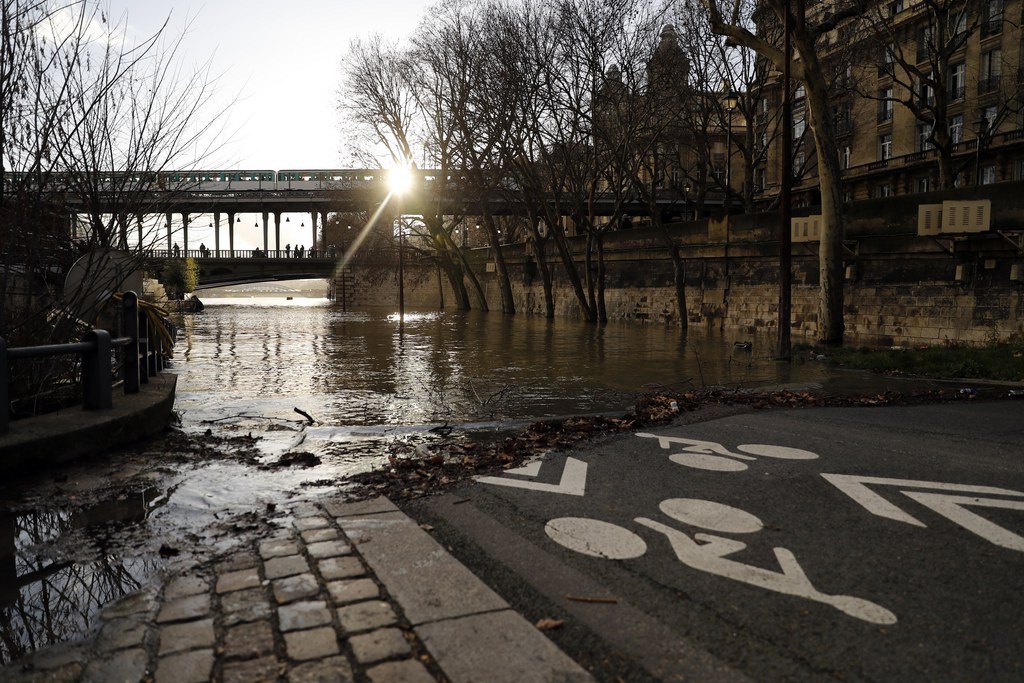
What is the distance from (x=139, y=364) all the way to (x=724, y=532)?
6499 millimetres

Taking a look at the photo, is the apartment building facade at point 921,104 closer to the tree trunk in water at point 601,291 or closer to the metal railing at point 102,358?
the tree trunk in water at point 601,291

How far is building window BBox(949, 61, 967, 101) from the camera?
42.8 metres

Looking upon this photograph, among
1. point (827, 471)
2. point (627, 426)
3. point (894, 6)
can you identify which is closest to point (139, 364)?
point (627, 426)

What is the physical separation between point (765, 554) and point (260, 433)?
5.61 meters

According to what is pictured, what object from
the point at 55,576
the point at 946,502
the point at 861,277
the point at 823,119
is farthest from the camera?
the point at 861,277

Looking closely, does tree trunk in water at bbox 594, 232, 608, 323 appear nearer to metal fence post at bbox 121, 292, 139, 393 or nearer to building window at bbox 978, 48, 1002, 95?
building window at bbox 978, 48, 1002, 95

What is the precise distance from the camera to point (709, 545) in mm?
4113

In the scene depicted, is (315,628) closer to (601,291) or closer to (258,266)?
(601,291)

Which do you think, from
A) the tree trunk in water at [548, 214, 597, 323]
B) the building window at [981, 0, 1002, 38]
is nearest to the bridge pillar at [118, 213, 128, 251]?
the tree trunk in water at [548, 214, 597, 323]

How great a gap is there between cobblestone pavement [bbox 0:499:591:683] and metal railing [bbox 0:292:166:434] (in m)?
2.77

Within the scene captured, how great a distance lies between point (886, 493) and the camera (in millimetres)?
5035

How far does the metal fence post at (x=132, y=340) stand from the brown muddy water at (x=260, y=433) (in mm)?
678

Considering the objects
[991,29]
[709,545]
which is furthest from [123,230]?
[991,29]

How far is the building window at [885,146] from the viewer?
47.8 metres
